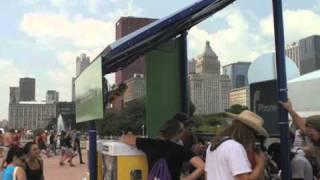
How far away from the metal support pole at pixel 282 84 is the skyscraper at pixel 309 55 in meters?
8.14

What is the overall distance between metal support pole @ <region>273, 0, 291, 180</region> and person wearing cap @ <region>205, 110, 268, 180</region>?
2.28ft

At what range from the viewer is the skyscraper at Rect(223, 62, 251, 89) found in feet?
29.4

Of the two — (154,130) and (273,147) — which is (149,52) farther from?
(273,147)

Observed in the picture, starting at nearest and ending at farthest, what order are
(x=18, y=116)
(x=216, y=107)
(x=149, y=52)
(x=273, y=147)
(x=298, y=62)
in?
1. (x=273, y=147)
2. (x=149, y=52)
3. (x=216, y=107)
4. (x=298, y=62)
5. (x=18, y=116)

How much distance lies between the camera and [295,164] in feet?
16.7

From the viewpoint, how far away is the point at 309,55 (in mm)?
13453

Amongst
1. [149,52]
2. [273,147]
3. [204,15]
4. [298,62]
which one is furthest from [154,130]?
[298,62]

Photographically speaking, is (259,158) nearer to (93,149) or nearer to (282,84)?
(282,84)

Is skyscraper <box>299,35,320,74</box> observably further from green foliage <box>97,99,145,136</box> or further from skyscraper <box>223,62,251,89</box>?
green foliage <box>97,99,145,136</box>

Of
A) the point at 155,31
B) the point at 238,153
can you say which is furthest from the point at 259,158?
the point at 155,31

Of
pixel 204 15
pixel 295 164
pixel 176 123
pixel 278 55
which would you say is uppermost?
pixel 204 15

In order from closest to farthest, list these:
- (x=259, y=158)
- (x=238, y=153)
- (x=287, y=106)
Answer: (x=238, y=153), (x=259, y=158), (x=287, y=106)

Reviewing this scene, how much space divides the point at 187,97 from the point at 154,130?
652 millimetres

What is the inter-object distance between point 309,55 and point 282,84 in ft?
30.1
